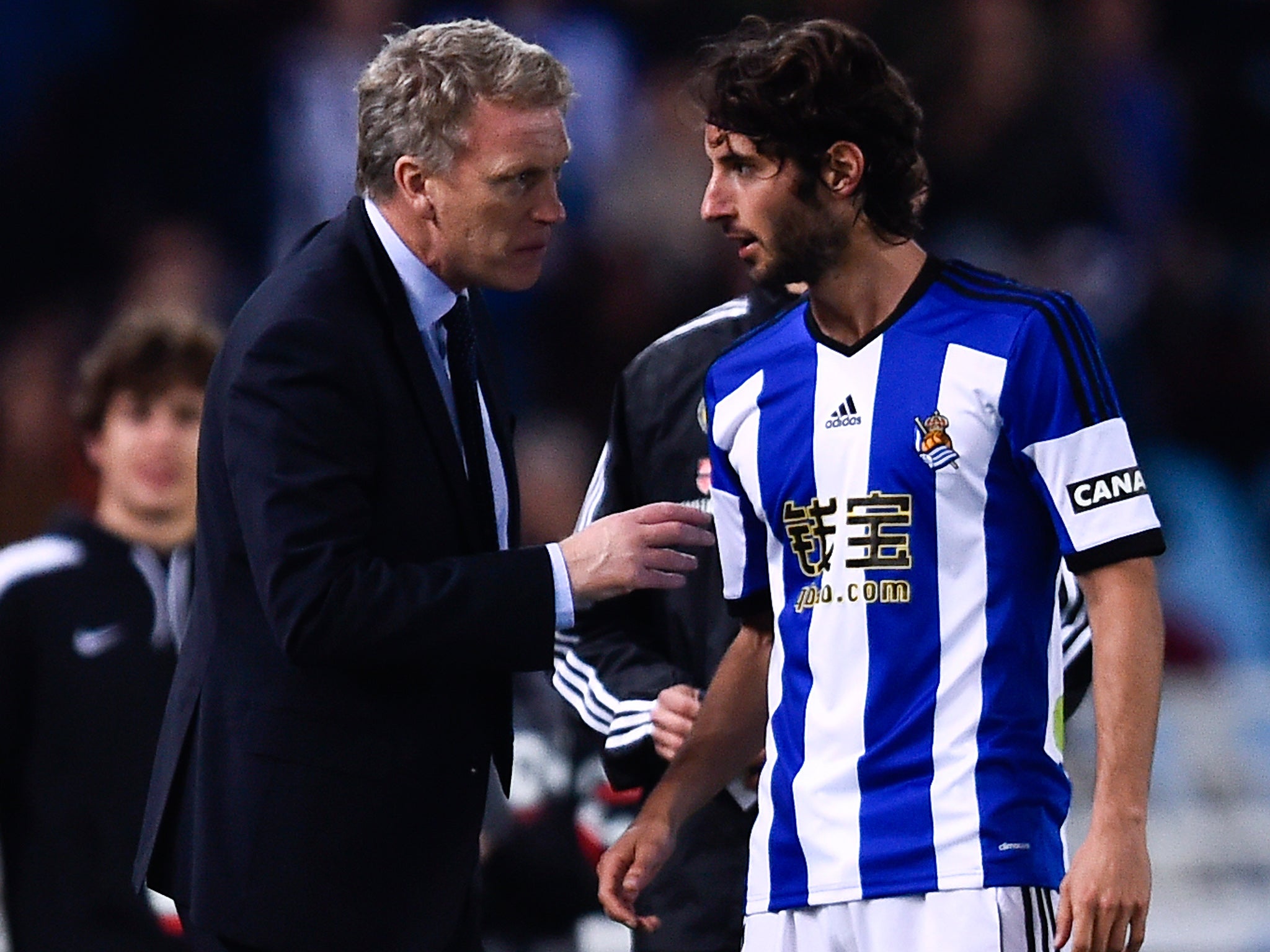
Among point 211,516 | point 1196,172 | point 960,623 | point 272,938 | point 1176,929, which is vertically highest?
point 1196,172

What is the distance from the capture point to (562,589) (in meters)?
2.95

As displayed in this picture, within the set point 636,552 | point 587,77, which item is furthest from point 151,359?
point 587,77

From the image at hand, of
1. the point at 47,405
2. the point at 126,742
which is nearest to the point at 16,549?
the point at 126,742

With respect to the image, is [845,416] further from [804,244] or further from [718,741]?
[718,741]

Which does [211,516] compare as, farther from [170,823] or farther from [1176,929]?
[1176,929]

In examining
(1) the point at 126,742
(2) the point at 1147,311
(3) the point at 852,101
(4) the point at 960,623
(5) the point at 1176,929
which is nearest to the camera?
(4) the point at 960,623

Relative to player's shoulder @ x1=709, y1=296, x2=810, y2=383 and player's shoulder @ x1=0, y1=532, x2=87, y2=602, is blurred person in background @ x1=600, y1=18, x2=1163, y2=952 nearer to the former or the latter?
player's shoulder @ x1=709, y1=296, x2=810, y2=383

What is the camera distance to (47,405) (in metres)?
7.62

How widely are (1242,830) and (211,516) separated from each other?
4973 millimetres

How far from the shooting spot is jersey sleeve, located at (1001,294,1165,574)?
270cm

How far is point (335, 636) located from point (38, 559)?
183 centimetres

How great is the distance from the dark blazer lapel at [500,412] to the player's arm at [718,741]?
39 centimetres

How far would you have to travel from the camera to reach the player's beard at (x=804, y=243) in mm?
2988

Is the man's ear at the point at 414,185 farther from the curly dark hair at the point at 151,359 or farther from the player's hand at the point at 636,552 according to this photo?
the curly dark hair at the point at 151,359
